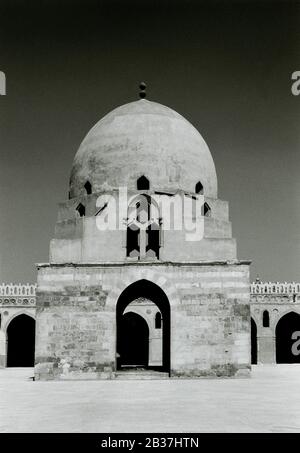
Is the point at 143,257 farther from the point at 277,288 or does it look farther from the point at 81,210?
the point at 277,288

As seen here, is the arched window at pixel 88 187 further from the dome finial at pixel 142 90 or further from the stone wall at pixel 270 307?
the stone wall at pixel 270 307

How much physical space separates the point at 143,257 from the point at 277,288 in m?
16.0

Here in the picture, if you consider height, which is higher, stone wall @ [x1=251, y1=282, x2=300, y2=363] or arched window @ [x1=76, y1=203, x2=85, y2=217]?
arched window @ [x1=76, y1=203, x2=85, y2=217]

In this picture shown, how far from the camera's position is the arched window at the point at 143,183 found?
57.2ft

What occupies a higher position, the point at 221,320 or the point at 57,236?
the point at 57,236

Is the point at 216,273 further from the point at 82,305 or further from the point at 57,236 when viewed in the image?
the point at 57,236

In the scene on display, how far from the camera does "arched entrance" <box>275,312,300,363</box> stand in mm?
34094

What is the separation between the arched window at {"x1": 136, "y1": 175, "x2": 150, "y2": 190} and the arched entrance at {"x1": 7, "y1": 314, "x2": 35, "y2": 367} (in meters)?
16.5

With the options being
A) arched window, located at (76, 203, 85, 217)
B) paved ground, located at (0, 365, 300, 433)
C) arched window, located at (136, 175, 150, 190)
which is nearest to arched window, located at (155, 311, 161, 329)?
arched window, located at (76, 203, 85, 217)

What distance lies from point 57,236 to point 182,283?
12.3ft

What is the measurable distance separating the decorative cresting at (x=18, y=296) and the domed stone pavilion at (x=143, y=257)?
11574 mm

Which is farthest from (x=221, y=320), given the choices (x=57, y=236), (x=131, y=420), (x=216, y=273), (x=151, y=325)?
(x=151, y=325)

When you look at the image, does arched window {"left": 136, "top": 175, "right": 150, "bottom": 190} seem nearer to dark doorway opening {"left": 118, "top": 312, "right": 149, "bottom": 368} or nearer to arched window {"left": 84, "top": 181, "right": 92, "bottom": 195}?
arched window {"left": 84, "top": 181, "right": 92, "bottom": 195}

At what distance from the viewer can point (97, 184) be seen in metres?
17.6
